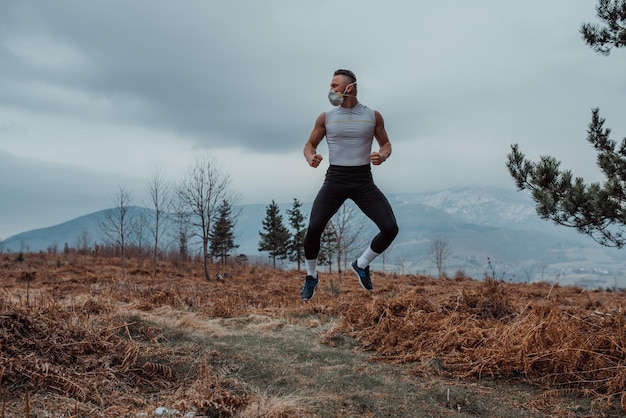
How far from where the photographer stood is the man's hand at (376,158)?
3615 mm

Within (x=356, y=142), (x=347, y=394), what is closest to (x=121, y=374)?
(x=347, y=394)

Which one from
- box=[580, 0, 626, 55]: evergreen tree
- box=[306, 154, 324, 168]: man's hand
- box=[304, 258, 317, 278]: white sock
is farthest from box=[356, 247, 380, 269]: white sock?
box=[580, 0, 626, 55]: evergreen tree

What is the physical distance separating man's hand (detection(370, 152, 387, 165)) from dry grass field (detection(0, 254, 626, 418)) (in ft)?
7.61

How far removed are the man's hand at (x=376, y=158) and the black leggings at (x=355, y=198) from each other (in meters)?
0.14

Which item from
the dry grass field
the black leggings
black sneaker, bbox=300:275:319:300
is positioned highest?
the black leggings

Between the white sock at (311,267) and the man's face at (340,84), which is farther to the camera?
the white sock at (311,267)

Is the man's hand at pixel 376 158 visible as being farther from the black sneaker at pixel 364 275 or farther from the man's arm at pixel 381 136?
the black sneaker at pixel 364 275

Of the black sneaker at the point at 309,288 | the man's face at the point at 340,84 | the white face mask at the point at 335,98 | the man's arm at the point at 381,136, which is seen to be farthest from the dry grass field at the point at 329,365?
the man's face at the point at 340,84

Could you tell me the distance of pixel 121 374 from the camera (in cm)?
474

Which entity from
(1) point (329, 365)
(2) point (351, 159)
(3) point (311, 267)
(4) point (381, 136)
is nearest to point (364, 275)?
(3) point (311, 267)

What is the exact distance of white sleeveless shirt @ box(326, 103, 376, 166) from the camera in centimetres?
376

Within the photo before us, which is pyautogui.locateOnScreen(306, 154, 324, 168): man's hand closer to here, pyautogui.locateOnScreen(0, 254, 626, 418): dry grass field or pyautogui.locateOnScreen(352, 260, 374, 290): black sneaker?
pyautogui.locateOnScreen(352, 260, 374, 290): black sneaker

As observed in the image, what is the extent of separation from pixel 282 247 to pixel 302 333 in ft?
116

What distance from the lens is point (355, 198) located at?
3.77 m
